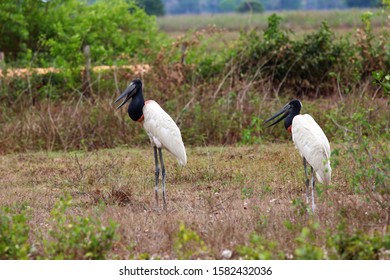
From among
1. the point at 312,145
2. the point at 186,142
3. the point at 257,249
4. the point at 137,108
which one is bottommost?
the point at 186,142

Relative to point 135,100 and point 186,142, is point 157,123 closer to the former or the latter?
point 135,100

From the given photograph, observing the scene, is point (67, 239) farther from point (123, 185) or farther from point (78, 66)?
point (78, 66)

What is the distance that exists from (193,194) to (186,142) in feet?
10.3

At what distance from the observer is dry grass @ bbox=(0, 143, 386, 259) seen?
633 cm

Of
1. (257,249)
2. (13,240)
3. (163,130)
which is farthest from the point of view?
(163,130)

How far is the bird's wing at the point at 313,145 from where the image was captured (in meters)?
7.40

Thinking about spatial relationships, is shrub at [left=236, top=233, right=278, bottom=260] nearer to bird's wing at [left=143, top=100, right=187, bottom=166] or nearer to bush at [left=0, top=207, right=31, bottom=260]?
bush at [left=0, top=207, right=31, bottom=260]

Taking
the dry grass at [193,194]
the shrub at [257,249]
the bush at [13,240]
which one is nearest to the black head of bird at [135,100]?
the dry grass at [193,194]

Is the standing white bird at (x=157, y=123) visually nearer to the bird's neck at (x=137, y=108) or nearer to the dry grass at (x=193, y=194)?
the bird's neck at (x=137, y=108)

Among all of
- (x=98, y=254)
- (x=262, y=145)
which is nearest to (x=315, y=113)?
(x=262, y=145)

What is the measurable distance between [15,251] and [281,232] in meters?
1.94

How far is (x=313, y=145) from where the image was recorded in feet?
24.4

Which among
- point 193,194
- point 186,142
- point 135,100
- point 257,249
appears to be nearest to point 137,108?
point 135,100

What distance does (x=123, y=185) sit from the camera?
8461mm
